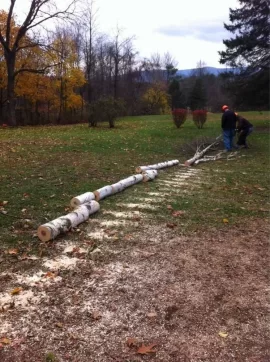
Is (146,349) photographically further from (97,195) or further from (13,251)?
(97,195)

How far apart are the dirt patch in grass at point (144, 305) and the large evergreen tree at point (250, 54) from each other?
1920 cm

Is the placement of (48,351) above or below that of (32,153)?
below

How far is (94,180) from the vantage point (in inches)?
311

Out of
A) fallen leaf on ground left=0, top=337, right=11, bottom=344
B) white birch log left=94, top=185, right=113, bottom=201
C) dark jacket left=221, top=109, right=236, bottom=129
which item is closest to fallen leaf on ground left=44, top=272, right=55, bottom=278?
fallen leaf on ground left=0, top=337, right=11, bottom=344

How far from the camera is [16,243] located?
446 centimetres

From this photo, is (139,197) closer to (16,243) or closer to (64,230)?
(64,230)

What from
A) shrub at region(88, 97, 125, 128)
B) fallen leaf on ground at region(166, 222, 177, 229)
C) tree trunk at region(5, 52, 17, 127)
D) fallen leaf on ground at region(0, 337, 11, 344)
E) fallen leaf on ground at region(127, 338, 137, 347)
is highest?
tree trunk at region(5, 52, 17, 127)

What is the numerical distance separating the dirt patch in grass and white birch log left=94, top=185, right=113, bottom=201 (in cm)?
185

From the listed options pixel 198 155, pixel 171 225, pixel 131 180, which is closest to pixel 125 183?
pixel 131 180

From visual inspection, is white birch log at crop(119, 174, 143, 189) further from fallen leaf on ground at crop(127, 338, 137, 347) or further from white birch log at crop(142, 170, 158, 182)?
fallen leaf on ground at crop(127, 338, 137, 347)

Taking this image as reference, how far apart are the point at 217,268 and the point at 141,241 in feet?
3.70

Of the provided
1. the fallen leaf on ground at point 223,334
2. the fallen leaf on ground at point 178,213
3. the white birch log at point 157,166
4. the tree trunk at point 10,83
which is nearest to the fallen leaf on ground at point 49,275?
the fallen leaf on ground at point 223,334

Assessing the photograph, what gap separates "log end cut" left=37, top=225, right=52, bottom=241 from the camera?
449cm

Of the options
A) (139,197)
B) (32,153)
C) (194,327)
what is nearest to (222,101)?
(32,153)
